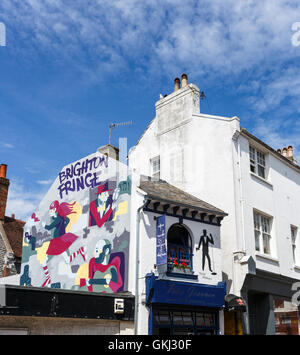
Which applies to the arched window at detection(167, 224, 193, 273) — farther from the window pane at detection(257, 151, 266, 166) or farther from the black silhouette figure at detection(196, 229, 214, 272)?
the window pane at detection(257, 151, 266, 166)

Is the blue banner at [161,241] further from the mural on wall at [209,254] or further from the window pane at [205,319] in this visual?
the window pane at [205,319]

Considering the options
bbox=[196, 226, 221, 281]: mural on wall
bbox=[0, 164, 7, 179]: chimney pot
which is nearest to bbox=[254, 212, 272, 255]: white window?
bbox=[196, 226, 221, 281]: mural on wall

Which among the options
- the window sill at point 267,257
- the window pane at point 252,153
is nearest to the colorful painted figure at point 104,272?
the window sill at point 267,257

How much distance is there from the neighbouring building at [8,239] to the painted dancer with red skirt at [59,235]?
4813mm

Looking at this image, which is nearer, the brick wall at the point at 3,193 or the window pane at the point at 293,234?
the window pane at the point at 293,234

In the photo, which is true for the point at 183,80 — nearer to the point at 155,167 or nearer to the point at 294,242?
the point at 155,167

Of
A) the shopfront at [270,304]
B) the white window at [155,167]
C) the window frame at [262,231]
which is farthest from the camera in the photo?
the white window at [155,167]

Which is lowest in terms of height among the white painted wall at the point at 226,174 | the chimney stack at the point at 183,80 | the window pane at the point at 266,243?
the window pane at the point at 266,243

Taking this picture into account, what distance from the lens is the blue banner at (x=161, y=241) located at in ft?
50.2
